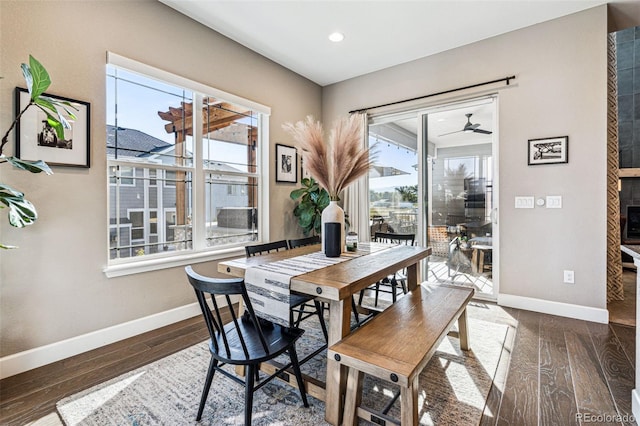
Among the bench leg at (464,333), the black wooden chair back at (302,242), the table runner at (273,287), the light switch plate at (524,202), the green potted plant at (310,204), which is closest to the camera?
the table runner at (273,287)

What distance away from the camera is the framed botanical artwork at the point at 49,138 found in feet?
6.84

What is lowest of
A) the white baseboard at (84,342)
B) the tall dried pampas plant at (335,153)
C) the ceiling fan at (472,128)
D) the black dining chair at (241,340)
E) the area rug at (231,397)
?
the area rug at (231,397)

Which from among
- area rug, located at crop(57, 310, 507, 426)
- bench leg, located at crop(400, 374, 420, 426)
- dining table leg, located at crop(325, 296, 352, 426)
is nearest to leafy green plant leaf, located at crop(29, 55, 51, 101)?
area rug, located at crop(57, 310, 507, 426)

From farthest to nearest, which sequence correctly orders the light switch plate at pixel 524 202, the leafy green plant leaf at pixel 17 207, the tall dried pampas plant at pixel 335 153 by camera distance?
→ the light switch plate at pixel 524 202, the tall dried pampas plant at pixel 335 153, the leafy green plant leaf at pixel 17 207

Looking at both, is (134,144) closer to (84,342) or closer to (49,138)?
(49,138)

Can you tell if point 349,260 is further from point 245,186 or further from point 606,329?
point 606,329

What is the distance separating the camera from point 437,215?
4020 millimetres

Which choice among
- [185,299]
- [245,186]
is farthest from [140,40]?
[185,299]

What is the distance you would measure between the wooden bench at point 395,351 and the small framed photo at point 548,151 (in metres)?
2.17

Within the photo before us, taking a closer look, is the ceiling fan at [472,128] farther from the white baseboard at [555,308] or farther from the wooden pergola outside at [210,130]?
the wooden pergola outside at [210,130]

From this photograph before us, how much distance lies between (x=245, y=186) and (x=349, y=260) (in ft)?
7.11

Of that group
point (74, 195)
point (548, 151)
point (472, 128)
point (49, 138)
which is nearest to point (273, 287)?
point (74, 195)

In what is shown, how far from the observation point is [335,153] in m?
2.06

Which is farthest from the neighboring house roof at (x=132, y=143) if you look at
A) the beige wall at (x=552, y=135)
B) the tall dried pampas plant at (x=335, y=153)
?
the beige wall at (x=552, y=135)
